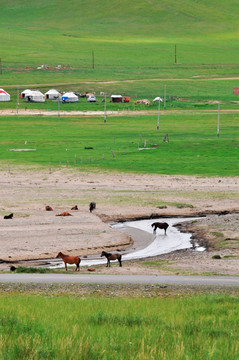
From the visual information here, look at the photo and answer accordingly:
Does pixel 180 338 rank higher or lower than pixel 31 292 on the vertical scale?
higher

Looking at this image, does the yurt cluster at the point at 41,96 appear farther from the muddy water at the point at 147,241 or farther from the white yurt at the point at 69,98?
the muddy water at the point at 147,241

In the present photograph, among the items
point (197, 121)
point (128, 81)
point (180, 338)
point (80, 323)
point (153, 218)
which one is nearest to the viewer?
point (180, 338)

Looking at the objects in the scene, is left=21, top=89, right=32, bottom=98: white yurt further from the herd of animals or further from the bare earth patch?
the herd of animals

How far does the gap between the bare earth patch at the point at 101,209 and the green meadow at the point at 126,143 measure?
187 inches

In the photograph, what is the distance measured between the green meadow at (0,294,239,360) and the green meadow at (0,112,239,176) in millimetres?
40832

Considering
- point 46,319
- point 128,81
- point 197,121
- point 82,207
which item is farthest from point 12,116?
point 46,319

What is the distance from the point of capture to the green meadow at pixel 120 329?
9.28 m

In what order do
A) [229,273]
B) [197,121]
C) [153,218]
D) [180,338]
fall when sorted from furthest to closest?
[197,121]
[153,218]
[229,273]
[180,338]

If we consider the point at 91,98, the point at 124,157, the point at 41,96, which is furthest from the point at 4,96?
the point at 124,157

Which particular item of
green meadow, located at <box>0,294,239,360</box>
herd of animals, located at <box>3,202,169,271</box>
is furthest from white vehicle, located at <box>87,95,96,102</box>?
green meadow, located at <box>0,294,239,360</box>

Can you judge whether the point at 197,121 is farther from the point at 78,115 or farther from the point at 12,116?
the point at 12,116

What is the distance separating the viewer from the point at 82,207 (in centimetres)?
4391

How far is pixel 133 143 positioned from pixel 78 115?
38641 millimetres

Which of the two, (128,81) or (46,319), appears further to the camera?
(128,81)
